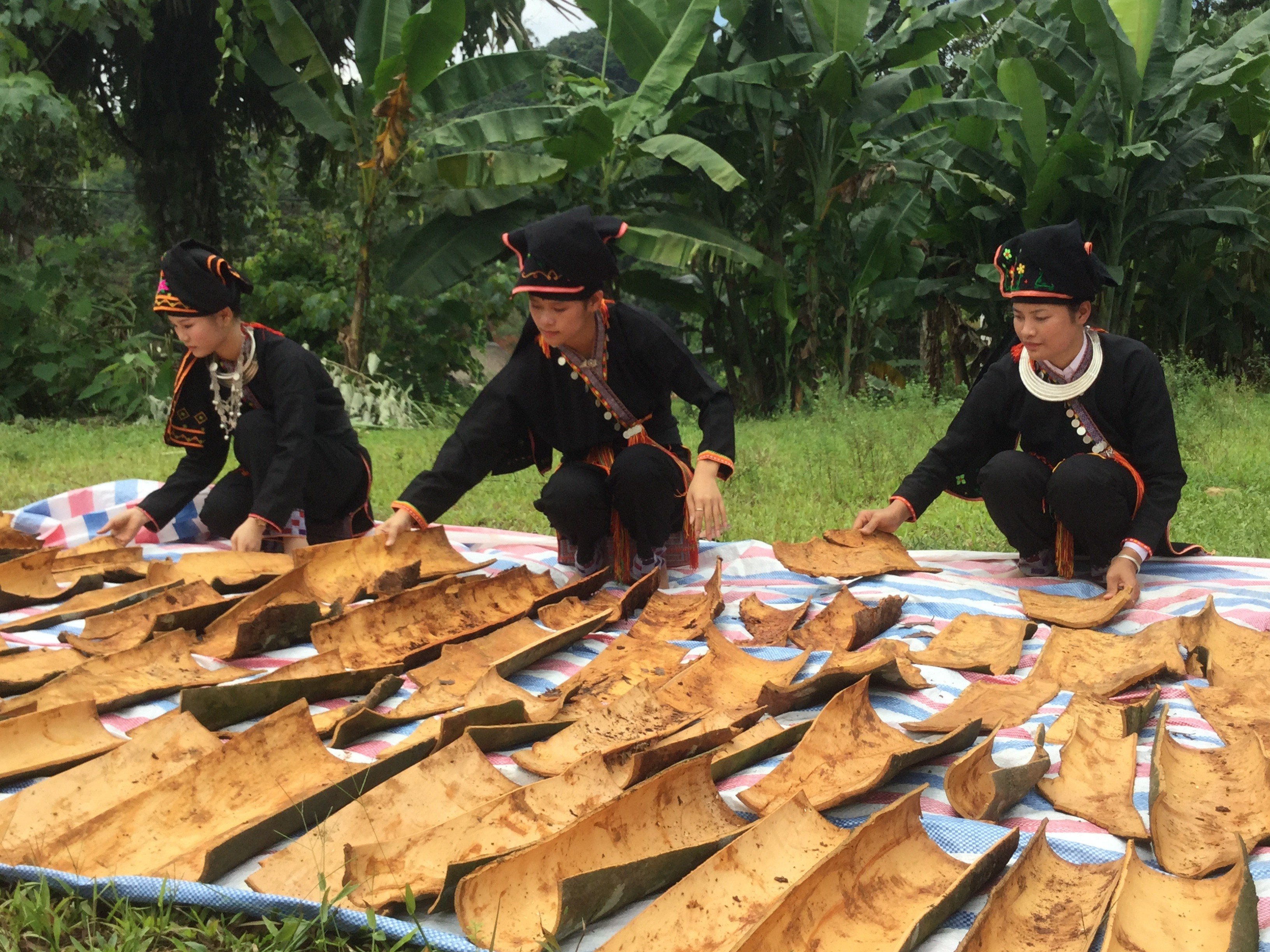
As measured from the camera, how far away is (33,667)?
248cm

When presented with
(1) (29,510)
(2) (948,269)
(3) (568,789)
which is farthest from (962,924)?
(2) (948,269)

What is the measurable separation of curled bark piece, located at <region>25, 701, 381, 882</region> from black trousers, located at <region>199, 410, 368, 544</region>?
176 cm

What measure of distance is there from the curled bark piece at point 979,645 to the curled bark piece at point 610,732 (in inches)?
26.3

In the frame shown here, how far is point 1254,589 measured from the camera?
10.2ft

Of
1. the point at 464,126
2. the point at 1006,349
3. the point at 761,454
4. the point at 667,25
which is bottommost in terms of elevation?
the point at 761,454

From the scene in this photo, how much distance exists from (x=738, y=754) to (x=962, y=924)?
1.65ft

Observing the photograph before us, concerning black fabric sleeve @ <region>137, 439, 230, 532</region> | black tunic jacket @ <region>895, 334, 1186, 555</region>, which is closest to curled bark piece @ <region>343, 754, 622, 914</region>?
black tunic jacket @ <region>895, 334, 1186, 555</region>

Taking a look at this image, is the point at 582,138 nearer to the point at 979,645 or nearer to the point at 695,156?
the point at 695,156

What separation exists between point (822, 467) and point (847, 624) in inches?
116

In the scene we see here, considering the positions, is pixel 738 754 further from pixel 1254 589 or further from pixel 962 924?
pixel 1254 589

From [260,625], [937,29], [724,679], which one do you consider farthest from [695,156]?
[724,679]

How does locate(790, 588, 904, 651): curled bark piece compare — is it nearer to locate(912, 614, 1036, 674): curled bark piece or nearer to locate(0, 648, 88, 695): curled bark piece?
locate(912, 614, 1036, 674): curled bark piece

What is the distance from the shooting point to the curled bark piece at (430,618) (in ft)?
8.70

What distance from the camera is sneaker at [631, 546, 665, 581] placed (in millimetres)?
3436
